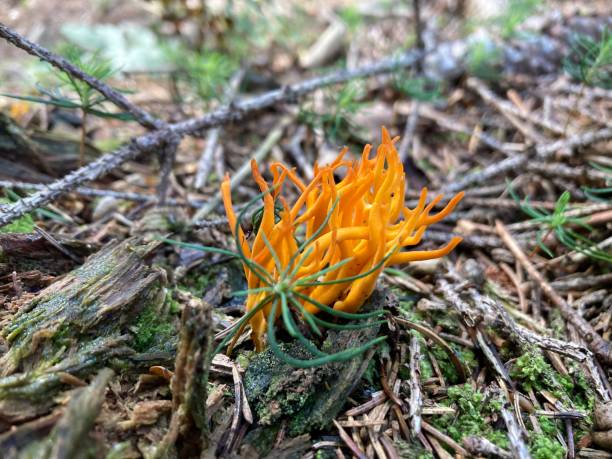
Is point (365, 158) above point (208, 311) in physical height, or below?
above

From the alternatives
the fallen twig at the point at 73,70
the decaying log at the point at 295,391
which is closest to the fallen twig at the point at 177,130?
the fallen twig at the point at 73,70

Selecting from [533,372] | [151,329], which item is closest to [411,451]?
[533,372]

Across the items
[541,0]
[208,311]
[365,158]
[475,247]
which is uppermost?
[541,0]

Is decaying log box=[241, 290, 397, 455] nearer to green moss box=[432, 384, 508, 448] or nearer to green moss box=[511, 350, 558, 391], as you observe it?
green moss box=[432, 384, 508, 448]

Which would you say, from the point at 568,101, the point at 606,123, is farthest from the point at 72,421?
the point at 568,101

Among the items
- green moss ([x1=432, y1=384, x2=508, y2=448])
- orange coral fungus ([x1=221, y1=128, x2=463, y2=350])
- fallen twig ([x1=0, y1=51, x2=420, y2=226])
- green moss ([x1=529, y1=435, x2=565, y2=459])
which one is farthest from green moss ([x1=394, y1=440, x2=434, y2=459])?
fallen twig ([x1=0, y1=51, x2=420, y2=226])

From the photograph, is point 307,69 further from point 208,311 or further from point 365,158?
point 208,311

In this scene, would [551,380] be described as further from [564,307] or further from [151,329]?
[151,329]

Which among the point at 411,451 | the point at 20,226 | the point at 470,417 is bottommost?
the point at 411,451
